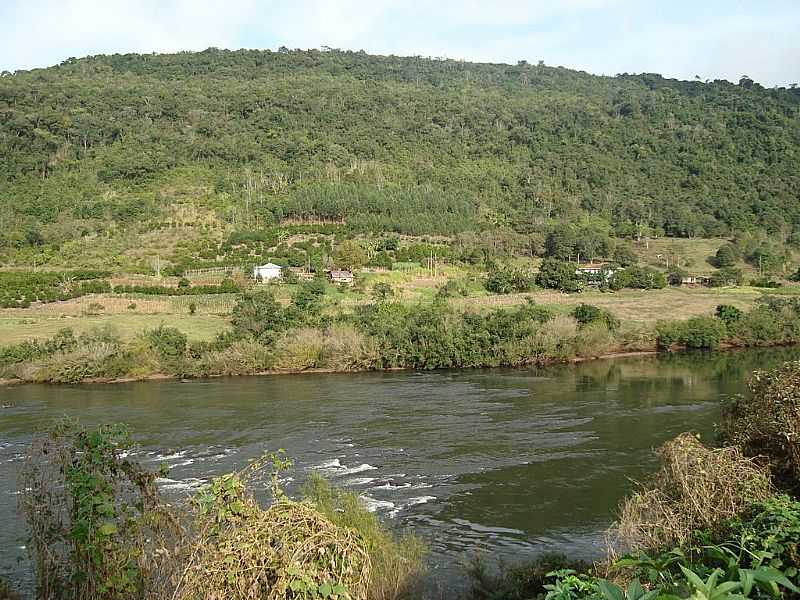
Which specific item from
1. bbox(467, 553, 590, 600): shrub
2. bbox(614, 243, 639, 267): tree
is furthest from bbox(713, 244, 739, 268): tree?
bbox(467, 553, 590, 600): shrub

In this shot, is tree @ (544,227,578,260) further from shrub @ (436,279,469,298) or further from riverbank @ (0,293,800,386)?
riverbank @ (0,293,800,386)

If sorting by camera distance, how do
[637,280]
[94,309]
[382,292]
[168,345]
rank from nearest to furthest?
[168,345] → [94,309] → [382,292] → [637,280]

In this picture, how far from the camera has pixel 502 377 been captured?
36625 millimetres

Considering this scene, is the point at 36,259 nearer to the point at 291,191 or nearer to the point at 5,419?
the point at 291,191

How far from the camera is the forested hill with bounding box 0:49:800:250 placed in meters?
78.0

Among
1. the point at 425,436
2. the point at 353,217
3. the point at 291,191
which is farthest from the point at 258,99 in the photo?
the point at 425,436

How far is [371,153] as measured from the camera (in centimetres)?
10081

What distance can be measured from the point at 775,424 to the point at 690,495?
6.72ft

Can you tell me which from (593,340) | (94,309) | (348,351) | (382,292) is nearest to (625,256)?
(593,340)

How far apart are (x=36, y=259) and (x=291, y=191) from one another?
2904 centimetres

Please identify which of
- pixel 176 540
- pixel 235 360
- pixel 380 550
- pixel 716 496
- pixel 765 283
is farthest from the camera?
pixel 765 283

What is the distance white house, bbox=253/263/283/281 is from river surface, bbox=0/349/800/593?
19.1 metres

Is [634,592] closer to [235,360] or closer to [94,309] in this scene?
[235,360]

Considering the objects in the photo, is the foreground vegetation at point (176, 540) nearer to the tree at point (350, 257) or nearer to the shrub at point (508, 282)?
the shrub at point (508, 282)
